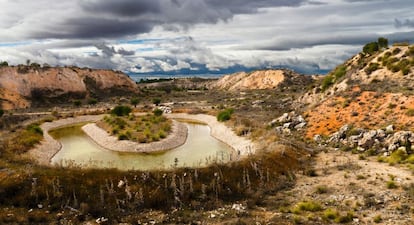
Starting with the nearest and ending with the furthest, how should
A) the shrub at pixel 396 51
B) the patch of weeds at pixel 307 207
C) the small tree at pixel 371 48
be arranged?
the patch of weeds at pixel 307 207 < the shrub at pixel 396 51 < the small tree at pixel 371 48

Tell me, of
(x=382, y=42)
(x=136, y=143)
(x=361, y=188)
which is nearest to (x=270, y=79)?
(x=382, y=42)

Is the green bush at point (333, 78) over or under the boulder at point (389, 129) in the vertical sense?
over

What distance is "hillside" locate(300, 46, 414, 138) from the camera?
134ft

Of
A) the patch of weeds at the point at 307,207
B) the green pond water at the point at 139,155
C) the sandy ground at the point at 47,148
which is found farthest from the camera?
the sandy ground at the point at 47,148

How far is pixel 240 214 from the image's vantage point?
21.8m

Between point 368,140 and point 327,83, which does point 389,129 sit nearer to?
point 368,140

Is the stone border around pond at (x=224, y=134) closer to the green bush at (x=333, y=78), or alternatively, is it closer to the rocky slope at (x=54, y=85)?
the green bush at (x=333, y=78)

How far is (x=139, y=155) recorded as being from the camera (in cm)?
4038

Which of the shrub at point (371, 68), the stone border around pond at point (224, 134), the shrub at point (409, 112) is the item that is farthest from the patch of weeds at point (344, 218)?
the shrub at point (371, 68)

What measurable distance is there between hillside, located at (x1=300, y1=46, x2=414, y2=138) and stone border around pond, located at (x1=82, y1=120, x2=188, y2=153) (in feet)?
51.8

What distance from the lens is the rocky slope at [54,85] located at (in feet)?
320

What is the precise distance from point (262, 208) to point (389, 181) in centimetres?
991

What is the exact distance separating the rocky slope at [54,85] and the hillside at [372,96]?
71937mm

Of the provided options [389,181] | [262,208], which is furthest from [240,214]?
[389,181]
